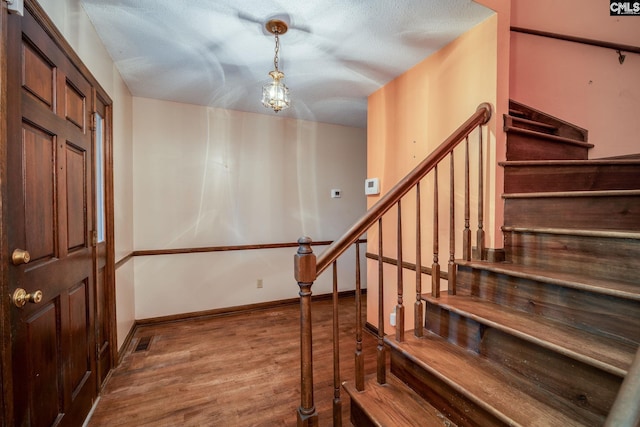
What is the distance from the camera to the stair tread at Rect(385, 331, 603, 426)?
938mm

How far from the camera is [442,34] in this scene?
1.83 metres

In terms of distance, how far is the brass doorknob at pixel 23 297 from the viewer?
97 centimetres

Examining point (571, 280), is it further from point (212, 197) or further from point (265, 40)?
point (212, 197)

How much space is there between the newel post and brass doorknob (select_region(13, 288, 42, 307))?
979 mm

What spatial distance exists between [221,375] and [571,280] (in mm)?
2201

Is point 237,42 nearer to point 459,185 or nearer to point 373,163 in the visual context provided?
point 373,163

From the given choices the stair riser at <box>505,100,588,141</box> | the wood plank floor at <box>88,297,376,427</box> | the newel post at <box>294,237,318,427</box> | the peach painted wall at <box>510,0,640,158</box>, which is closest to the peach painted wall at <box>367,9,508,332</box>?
the stair riser at <box>505,100,588,141</box>

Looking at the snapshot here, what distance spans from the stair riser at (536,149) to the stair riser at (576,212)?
0.34 m

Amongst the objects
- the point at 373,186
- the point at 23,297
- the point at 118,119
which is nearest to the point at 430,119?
the point at 373,186

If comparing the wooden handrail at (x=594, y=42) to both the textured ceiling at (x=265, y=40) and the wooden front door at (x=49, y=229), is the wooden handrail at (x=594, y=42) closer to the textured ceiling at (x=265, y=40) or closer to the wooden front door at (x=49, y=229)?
the textured ceiling at (x=265, y=40)

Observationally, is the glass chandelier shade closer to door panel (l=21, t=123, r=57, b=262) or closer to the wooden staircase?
door panel (l=21, t=123, r=57, b=262)

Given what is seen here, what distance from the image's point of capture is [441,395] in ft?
3.90

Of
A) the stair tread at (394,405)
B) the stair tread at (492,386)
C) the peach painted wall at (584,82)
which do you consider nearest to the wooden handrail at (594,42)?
the peach painted wall at (584,82)

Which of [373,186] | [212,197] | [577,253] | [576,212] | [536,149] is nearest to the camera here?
[577,253]
